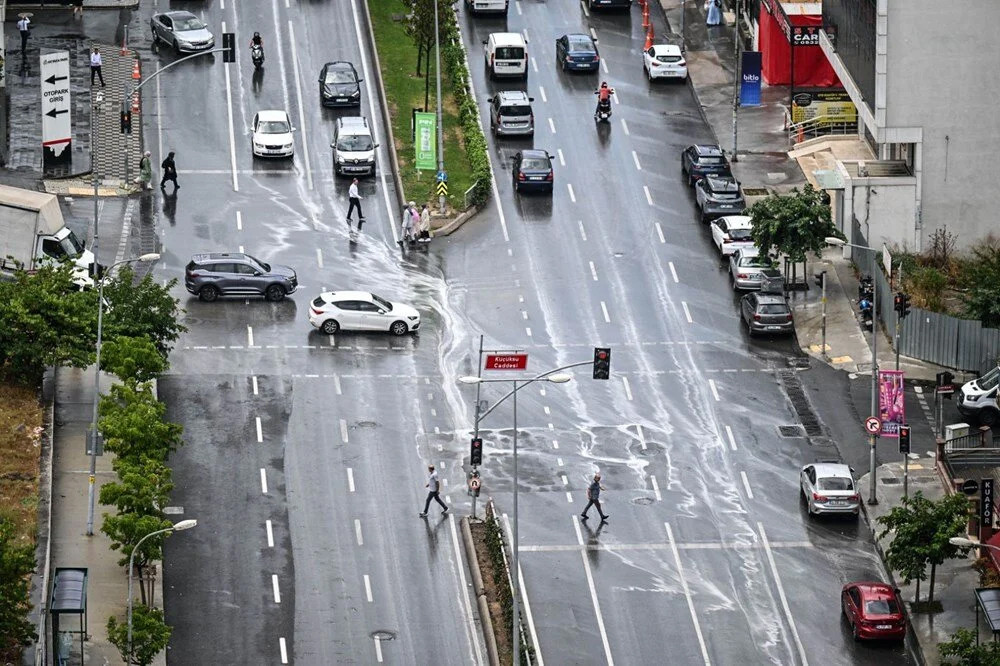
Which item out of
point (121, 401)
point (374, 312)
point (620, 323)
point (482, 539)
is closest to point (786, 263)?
point (620, 323)

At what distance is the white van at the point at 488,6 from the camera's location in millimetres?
117500

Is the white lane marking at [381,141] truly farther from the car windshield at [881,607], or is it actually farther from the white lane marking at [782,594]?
the car windshield at [881,607]

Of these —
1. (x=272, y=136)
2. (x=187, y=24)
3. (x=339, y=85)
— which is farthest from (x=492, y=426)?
(x=187, y=24)

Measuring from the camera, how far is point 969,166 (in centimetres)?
9506

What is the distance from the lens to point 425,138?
99375 millimetres

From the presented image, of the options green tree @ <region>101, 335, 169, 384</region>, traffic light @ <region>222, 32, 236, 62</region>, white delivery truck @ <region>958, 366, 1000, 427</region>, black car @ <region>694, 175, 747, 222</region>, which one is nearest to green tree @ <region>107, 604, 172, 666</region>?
green tree @ <region>101, 335, 169, 384</region>

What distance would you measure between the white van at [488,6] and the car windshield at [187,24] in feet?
46.8

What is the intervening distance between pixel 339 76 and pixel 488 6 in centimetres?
1232

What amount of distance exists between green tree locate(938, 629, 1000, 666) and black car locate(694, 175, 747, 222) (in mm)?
32993

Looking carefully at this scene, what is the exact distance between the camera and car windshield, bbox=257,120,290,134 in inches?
4035

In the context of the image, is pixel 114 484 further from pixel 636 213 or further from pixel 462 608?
pixel 636 213

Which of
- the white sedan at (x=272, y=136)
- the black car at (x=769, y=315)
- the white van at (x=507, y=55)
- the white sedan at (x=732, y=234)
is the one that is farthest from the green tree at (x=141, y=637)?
the white van at (x=507, y=55)

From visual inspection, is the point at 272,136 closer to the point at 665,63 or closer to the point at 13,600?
the point at 665,63

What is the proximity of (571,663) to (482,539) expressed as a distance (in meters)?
6.94
